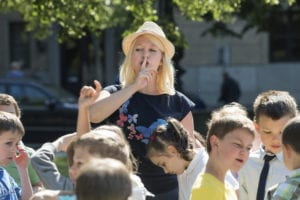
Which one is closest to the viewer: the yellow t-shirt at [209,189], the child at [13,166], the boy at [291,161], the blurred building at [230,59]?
the boy at [291,161]

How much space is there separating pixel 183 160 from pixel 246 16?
14352 mm

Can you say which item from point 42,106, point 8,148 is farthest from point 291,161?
point 42,106

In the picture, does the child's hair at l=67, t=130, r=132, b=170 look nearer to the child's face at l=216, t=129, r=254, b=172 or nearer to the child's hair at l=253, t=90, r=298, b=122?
the child's face at l=216, t=129, r=254, b=172

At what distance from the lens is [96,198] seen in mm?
2627

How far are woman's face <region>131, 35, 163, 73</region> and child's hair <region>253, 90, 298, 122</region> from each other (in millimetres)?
632

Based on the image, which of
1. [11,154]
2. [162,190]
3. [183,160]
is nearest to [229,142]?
[183,160]

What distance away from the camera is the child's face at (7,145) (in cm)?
399

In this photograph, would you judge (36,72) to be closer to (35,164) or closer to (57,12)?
(57,12)

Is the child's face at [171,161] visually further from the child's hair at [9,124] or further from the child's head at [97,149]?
the child's hair at [9,124]

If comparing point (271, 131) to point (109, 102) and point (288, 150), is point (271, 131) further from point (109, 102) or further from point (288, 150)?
point (109, 102)

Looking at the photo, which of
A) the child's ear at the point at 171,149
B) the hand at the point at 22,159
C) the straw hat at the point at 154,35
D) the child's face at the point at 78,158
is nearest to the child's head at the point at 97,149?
the child's face at the point at 78,158

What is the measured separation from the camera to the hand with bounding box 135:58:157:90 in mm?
4363

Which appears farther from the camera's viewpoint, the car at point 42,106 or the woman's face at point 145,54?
the car at point 42,106

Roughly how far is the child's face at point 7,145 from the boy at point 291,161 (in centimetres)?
138
